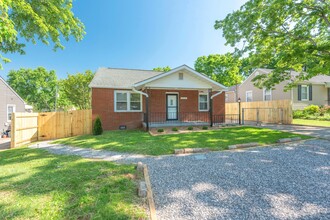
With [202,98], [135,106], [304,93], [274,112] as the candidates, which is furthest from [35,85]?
[304,93]

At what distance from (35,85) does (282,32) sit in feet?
157

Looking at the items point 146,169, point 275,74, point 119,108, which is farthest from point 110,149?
point 275,74

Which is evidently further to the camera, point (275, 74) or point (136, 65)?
point (136, 65)

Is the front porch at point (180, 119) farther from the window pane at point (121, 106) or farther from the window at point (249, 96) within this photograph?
the window at point (249, 96)

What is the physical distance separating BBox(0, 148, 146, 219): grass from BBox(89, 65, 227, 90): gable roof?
7.67 m

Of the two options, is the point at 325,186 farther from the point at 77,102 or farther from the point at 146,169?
the point at 77,102

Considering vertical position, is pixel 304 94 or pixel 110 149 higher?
pixel 304 94

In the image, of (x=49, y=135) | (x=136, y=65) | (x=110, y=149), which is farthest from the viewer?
(x=136, y=65)

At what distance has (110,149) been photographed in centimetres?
713

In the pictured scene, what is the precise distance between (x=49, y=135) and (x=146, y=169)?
9732mm

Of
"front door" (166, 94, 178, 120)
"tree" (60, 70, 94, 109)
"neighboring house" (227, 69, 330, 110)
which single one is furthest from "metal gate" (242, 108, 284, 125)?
"tree" (60, 70, 94, 109)

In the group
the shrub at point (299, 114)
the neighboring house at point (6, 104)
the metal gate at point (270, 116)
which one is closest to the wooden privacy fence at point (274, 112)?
the metal gate at point (270, 116)

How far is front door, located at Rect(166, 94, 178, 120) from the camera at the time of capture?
44.9 feet

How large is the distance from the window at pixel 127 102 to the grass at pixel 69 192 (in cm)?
822
